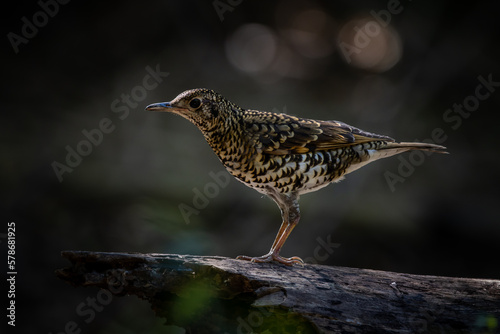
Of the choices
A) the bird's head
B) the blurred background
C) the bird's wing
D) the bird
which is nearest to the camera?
the bird's head

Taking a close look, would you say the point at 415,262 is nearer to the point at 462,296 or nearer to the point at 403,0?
the point at 462,296

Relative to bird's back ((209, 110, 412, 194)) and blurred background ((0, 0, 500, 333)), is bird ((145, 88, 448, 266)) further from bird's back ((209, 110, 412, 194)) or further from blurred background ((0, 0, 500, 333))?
blurred background ((0, 0, 500, 333))

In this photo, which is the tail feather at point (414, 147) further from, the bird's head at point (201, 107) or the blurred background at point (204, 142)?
the blurred background at point (204, 142)

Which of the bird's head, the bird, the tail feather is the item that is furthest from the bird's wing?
the bird's head

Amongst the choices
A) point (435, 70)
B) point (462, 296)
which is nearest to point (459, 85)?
point (435, 70)

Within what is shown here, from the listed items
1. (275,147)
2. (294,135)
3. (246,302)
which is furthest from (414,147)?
(246,302)

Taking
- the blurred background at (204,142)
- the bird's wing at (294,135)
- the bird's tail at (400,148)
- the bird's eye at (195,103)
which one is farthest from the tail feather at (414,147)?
the blurred background at (204,142)
